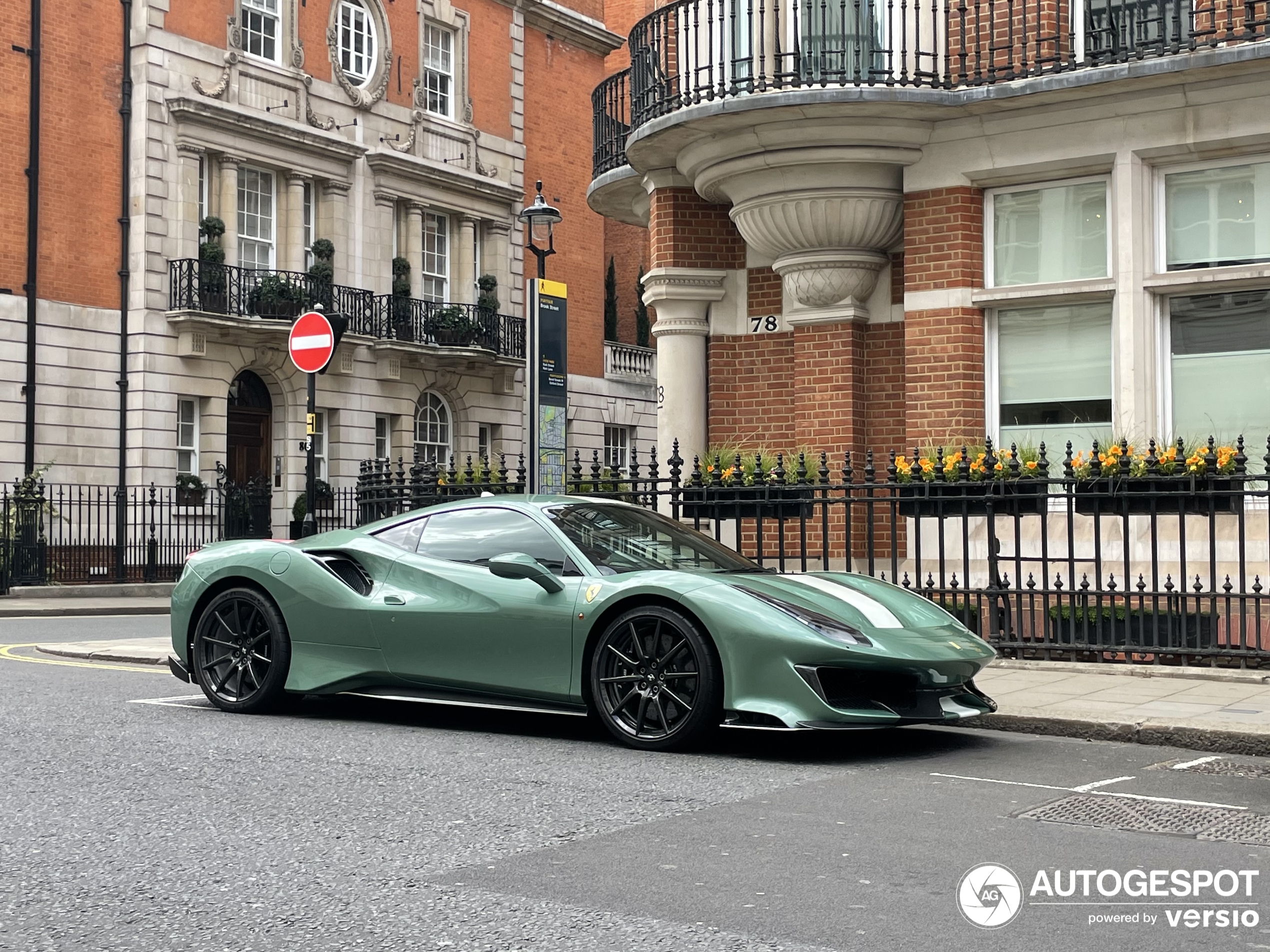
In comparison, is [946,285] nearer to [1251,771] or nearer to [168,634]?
[1251,771]

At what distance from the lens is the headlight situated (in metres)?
6.85

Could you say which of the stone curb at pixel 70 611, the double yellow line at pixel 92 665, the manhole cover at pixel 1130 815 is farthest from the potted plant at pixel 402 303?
the manhole cover at pixel 1130 815

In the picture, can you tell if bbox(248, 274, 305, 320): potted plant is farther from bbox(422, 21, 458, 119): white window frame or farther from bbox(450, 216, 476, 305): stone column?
bbox(422, 21, 458, 119): white window frame

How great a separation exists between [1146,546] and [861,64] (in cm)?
527

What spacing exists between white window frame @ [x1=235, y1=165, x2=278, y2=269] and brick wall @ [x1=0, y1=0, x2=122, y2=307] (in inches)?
111

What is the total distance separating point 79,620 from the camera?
19031 millimetres

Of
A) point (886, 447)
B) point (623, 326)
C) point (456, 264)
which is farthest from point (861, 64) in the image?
point (623, 326)

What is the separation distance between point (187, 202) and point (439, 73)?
8530 millimetres

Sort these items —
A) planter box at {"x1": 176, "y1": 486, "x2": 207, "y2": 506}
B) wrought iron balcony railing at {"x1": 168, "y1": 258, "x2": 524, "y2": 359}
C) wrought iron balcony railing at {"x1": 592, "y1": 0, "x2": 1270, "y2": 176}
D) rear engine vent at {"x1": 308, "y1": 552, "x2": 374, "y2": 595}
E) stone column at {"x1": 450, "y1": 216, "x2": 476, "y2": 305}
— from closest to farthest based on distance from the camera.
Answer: rear engine vent at {"x1": 308, "y1": 552, "x2": 374, "y2": 595} < wrought iron balcony railing at {"x1": 592, "y1": 0, "x2": 1270, "y2": 176} < planter box at {"x1": 176, "y1": 486, "x2": 207, "y2": 506} < wrought iron balcony railing at {"x1": 168, "y1": 258, "x2": 524, "y2": 359} < stone column at {"x1": 450, "y1": 216, "x2": 476, "y2": 305}

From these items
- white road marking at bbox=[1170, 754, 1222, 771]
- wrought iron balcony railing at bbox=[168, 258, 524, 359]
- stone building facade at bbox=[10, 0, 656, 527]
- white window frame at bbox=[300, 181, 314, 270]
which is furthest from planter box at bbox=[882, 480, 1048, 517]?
white window frame at bbox=[300, 181, 314, 270]

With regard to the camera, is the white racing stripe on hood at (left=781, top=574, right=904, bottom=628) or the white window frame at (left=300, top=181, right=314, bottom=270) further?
the white window frame at (left=300, top=181, right=314, bottom=270)

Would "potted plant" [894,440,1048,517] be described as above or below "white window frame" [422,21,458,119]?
below

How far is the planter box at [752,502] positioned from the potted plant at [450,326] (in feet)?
70.0

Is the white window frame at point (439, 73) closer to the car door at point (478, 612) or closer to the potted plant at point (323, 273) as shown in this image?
the potted plant at point (323, 273)
